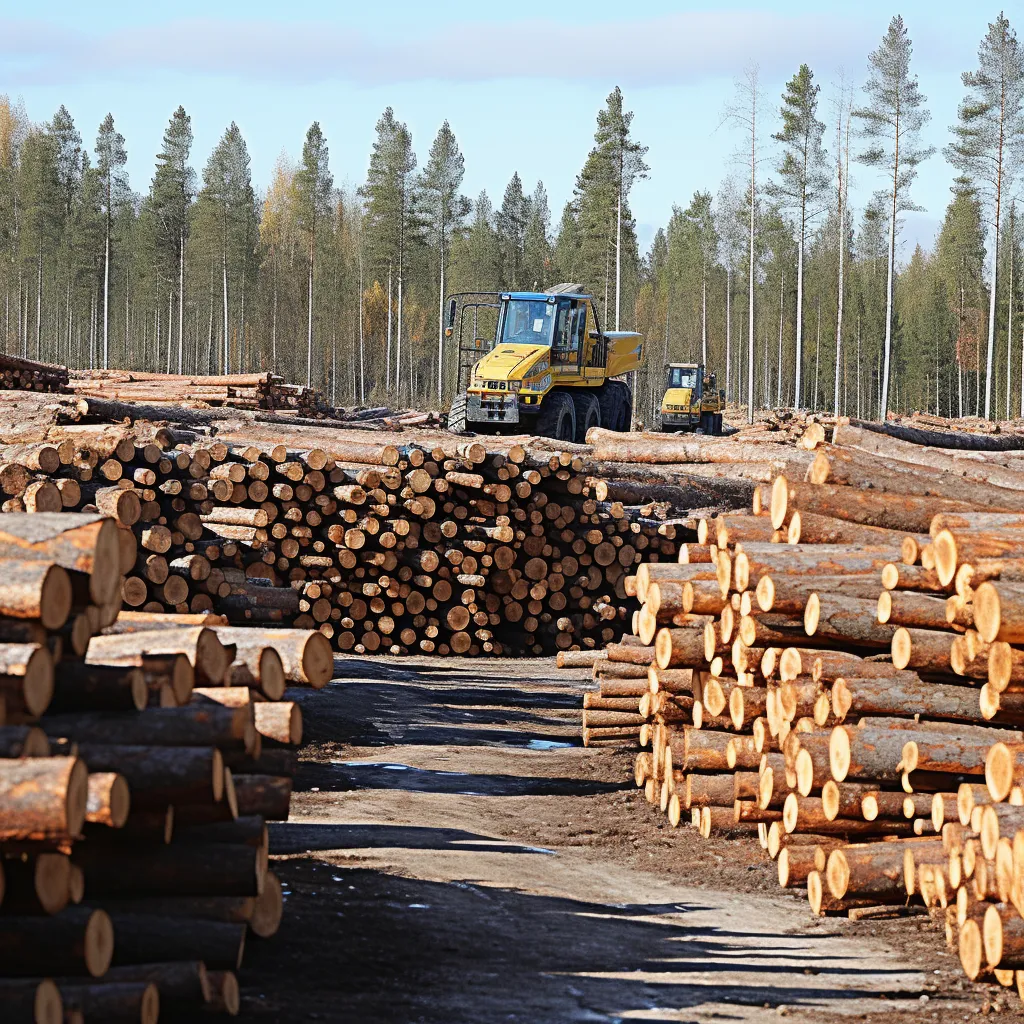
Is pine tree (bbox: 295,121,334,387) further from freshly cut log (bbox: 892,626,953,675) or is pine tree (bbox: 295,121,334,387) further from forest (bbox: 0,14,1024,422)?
freshly cut log (bbox: 892,626,953,675)

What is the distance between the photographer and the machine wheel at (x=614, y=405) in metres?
26.5

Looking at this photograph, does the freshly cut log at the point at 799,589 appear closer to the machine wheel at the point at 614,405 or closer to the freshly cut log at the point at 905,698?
the freshly cut log at the point at 905,698

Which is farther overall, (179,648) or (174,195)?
(174,195)

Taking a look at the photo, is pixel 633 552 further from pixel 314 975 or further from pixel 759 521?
pixel 314 975

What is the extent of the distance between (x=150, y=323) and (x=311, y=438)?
67.2m

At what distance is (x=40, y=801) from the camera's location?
374 centimetres

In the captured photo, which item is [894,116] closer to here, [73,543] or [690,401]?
[690,401]

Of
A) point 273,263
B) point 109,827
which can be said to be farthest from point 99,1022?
point 273,263

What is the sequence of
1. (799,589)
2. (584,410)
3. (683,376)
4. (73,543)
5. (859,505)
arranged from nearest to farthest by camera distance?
(73,543)
(799,589)
(859,505)
(584,410)
(683,376)

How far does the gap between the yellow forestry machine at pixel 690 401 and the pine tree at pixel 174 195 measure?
95.6ft

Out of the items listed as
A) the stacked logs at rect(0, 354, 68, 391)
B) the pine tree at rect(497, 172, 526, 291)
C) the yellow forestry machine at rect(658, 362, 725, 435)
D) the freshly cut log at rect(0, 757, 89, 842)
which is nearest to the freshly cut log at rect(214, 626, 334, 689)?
the freshly cut log at rect(0, 757, 89, 842)

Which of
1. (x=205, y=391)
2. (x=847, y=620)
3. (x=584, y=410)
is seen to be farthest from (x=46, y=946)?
(x=205, y=391)

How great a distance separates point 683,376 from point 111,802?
127 ft

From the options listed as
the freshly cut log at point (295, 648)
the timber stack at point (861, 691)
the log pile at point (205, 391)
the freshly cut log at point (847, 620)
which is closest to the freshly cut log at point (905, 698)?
the timber stack at point (861, 691)
